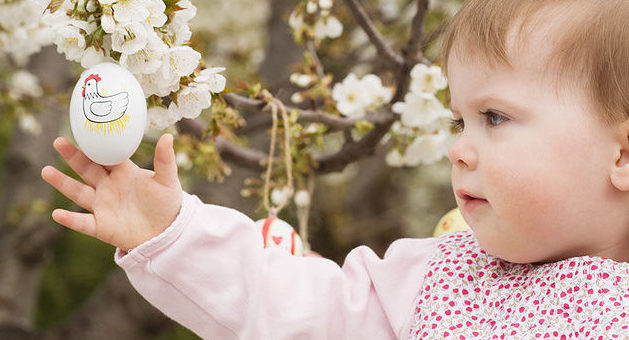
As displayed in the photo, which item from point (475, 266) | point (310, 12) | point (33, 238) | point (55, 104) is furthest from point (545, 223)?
point (33, 238)

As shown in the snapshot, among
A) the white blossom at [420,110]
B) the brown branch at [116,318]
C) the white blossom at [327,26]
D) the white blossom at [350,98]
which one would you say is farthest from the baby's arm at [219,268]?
the brown branch at [116,318]

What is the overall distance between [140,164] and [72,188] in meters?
1.36

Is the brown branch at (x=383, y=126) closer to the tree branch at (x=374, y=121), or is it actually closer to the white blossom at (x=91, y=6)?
the tree branch at (x=374, y=121)

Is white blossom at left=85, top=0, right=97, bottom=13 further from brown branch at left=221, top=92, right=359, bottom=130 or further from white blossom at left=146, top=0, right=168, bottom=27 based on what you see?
brown branch at left=221, top=92, right=359, bottom=130

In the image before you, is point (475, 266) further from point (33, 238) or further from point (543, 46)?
point (33, 238)

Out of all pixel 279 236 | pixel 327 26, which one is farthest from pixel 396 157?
pixel 279 236

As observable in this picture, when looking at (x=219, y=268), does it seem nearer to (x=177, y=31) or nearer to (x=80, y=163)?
(x=80, y=163)

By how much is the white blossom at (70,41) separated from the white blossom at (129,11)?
2.6 inches

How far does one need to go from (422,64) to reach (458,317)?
72cm

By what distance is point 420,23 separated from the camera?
1807 millimetres

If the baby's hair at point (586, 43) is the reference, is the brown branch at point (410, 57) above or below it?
above

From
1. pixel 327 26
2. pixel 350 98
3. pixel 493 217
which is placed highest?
pixel 327 26

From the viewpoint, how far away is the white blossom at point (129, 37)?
1.11m

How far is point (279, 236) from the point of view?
1456 mm
